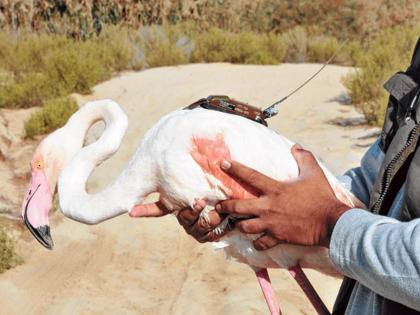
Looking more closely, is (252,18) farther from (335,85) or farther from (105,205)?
(105,205)

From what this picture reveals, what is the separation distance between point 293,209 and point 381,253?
0.41m

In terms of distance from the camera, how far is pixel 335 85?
1050 centimetres

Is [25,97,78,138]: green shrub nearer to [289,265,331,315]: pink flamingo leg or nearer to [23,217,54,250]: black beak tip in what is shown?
[23,217,54,250]: black beak tip

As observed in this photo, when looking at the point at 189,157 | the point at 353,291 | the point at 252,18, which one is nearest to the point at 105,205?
the point at 189,157

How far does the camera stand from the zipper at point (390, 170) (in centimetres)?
187

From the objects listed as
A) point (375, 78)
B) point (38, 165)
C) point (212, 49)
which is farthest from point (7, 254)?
point (212, 49)

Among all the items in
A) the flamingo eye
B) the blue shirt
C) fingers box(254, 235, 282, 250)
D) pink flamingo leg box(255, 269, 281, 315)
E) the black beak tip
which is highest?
the blue shirt

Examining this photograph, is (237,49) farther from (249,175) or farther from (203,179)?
(249,175)

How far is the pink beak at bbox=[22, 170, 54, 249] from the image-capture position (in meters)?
2.86

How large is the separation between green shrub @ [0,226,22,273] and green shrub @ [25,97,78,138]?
2898mm

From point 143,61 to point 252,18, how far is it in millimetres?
8587

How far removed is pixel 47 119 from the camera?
8.54 m

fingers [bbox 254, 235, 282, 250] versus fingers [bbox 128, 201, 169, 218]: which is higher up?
fingers [bbox 254, 235, 282, 250]

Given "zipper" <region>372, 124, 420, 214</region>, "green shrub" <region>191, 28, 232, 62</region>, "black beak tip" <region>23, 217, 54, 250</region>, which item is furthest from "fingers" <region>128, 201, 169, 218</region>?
"green shrub" <region>191, 28, 232, 62</region>
